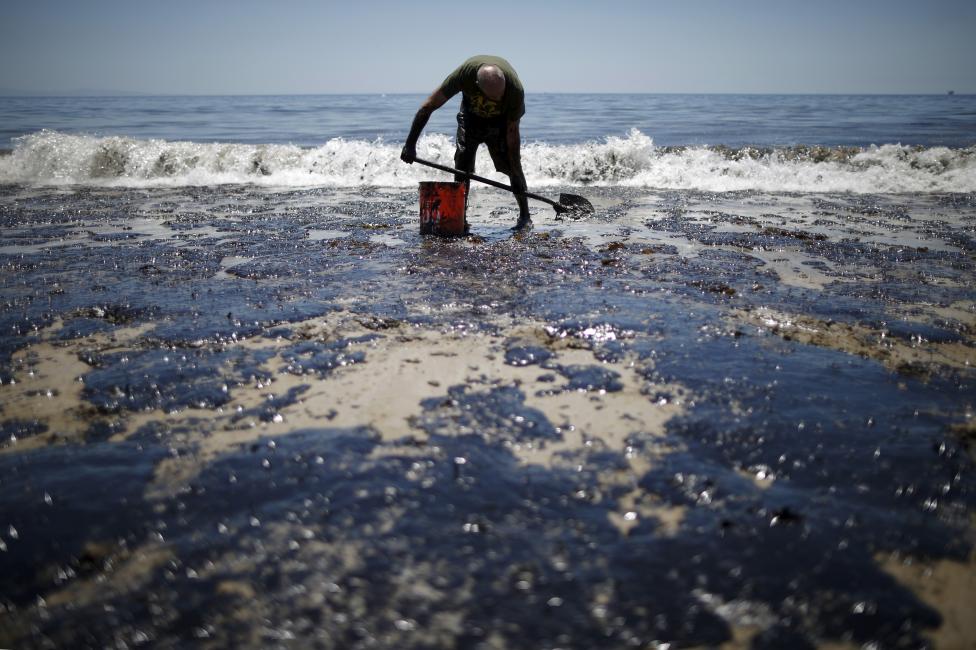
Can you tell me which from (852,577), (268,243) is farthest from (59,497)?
(268,243)

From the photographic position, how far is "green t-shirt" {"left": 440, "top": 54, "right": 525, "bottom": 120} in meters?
5.21

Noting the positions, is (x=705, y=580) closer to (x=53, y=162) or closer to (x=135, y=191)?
(x=135, y=191)

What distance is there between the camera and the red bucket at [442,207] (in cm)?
536

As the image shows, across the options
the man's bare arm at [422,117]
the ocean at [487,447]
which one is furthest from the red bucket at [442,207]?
the ocean at [487,447]

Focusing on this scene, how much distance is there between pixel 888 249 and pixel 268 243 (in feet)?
18.7

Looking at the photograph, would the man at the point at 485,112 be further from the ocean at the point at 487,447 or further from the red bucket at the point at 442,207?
the ocean at the point at 487,447

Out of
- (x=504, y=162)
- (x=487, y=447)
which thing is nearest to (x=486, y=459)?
(x=487, y=447)

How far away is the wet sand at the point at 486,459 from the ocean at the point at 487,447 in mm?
11

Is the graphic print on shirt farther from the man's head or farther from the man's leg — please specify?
the man's leg

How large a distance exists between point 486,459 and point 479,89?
433cm

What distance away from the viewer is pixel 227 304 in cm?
343

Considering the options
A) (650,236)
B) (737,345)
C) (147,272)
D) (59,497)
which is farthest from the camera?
(650,236)

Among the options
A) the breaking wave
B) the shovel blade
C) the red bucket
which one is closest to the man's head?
the red bucket

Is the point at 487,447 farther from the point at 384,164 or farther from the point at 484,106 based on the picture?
the point at 384,164
